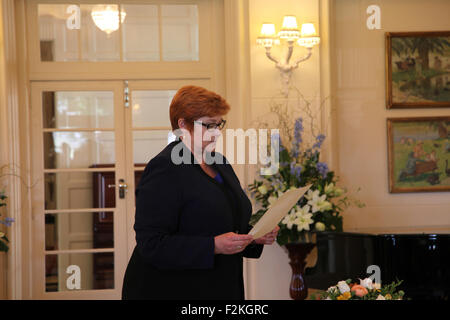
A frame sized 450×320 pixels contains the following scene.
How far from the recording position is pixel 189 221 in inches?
78.0

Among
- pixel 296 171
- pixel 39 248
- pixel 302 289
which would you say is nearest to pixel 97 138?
pixel 39 248

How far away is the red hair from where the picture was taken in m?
2.03

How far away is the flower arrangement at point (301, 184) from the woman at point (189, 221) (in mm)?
1968

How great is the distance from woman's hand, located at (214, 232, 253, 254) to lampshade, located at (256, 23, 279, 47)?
8.77 feet

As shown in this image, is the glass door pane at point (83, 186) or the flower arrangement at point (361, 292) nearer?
the flower arrangement at point (361, 292)

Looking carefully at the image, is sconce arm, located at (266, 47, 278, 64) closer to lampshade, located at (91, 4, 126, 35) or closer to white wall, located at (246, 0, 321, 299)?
white wall, located at (246, 0, 321, 299)

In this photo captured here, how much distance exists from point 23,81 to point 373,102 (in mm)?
2876

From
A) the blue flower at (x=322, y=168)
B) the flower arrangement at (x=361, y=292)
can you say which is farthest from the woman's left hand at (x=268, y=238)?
the blue flower at (x=322, y=168)

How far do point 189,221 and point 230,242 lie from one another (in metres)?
0.16

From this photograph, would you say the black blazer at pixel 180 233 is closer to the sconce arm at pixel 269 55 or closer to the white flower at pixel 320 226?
the white flower at pixel 320 226

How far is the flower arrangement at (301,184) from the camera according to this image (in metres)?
4.03

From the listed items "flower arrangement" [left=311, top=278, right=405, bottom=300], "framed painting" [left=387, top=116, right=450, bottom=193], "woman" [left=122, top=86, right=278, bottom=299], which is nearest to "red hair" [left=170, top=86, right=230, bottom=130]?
"woman" [left=122, top=86, right=278, bottom=299]

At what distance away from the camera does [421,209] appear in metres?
4.77
